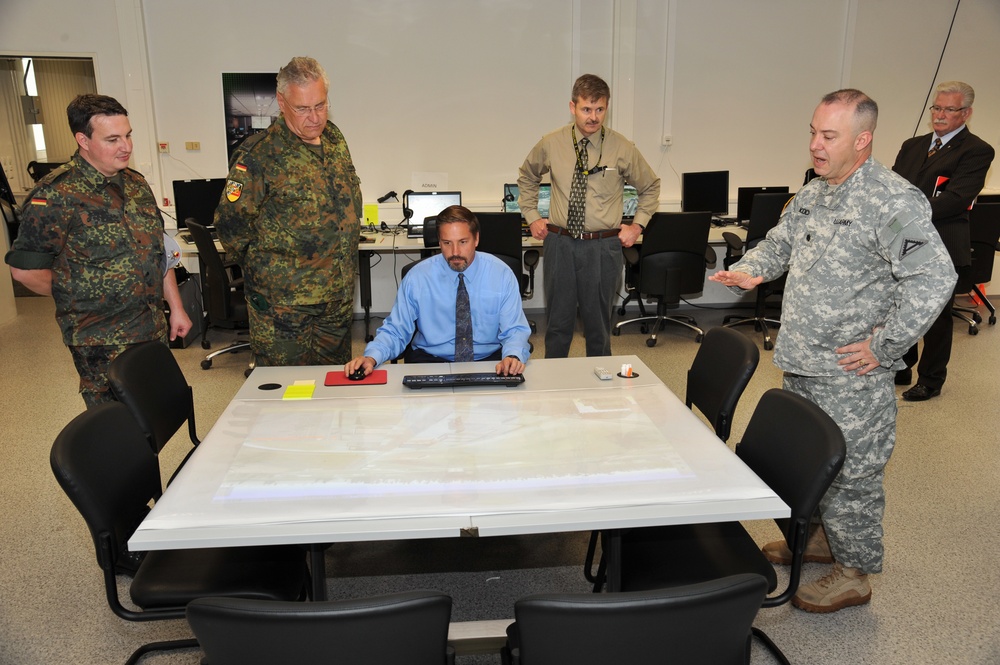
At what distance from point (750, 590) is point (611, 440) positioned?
84cm

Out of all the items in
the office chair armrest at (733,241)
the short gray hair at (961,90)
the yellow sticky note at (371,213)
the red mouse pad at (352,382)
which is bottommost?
the red mouse pad at (352,382)

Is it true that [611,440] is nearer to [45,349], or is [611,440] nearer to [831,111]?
[831,111]

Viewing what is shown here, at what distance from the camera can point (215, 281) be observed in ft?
16.6

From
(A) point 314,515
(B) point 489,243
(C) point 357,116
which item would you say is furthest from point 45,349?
(A) point 314,515

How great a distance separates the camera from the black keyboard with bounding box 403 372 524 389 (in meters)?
2.58

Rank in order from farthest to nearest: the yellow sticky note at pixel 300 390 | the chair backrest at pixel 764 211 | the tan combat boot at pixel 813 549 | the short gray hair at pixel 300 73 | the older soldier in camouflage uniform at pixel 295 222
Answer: the chair backrest at pixel 764 211, the older soldier in camouflage uniform at pixel 295 222, the short gray hair at pixel 300 73, the tan combat boot at pixel 813 549, the yellow sticky note at pixel 300 390

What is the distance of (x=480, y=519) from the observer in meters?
1.75

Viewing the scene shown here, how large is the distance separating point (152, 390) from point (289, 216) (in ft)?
3.16

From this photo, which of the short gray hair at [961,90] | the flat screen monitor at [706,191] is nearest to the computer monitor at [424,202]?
the flat screen monitor at [706,191]

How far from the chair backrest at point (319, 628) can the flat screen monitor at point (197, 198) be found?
4.94m

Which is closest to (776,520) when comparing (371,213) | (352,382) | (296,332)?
(352,382)

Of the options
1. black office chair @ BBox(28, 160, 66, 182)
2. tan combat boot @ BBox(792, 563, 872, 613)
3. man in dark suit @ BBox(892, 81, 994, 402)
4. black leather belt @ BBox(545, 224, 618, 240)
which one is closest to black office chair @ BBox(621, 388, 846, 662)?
tan combat boot @ BBox(792, 563, 872, 613)

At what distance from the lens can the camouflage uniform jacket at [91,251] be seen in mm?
2574

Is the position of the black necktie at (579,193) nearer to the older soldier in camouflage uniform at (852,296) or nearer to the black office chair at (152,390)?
the older soldier in camouflage uniform at (852,296)
